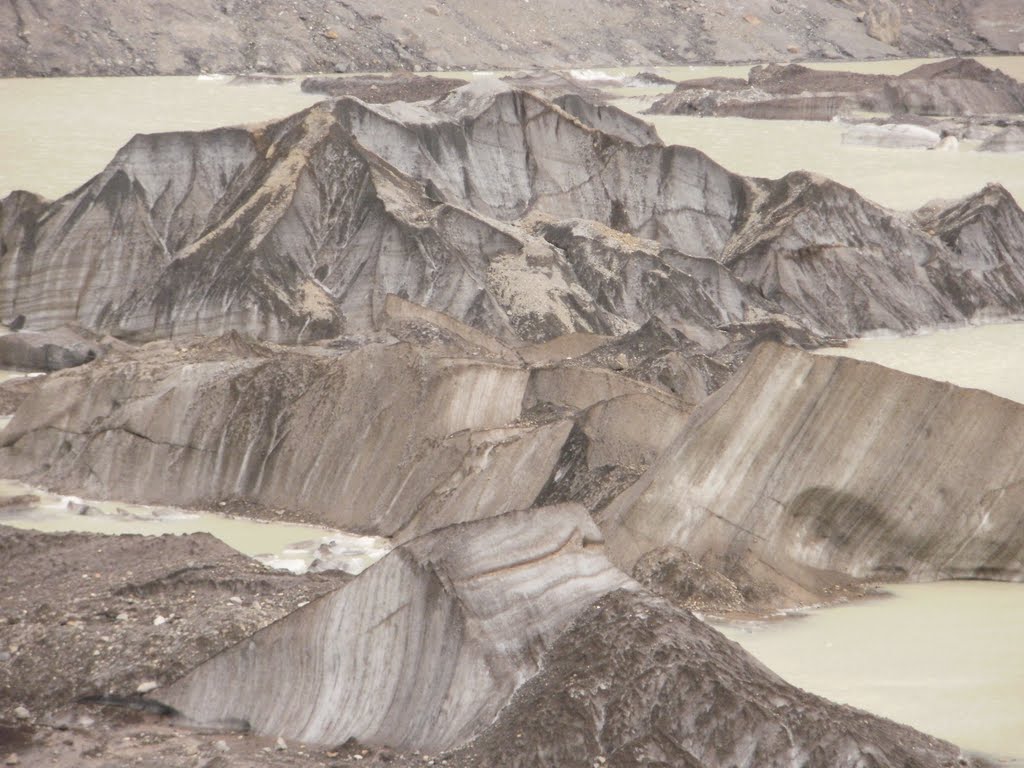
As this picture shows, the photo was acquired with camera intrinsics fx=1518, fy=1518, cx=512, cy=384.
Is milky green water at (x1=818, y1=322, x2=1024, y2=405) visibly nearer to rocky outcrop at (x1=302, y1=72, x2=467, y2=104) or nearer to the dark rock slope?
the dark rock slope

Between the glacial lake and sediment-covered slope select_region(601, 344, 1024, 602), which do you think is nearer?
sediment-covered slope select_region(601, 344, 1024, 602)

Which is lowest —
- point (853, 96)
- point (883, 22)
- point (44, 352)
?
point (44, 352)

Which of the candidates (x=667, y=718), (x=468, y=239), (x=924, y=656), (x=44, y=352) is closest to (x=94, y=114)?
(x=468, y=239)

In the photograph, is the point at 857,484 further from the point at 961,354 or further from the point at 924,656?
the point at 961,354

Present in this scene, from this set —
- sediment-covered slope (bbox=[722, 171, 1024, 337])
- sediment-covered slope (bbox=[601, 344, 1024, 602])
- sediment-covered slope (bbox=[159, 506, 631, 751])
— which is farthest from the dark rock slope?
sediment-covered slope (bbox=[159, 506, 631, 751])

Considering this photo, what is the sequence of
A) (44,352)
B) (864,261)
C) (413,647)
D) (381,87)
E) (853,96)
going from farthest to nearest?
(381,87)
(853,96)
(864,261)
(44,352)
(413,647)

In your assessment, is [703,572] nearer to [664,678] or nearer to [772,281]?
[664,678]

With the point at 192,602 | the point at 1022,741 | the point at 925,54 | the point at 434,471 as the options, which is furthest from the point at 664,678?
the point at 925,54
